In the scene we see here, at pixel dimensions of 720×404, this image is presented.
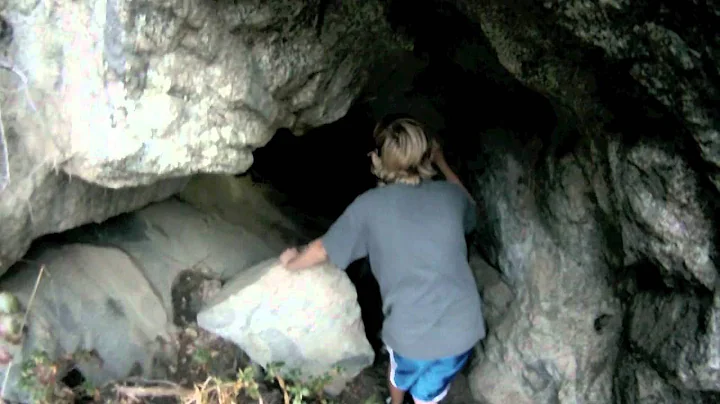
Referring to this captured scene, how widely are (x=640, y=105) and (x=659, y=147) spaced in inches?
4.5

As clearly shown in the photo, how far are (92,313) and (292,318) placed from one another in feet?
2.32

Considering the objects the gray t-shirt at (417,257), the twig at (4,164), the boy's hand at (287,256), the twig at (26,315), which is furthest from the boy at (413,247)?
the twig at (4,164)

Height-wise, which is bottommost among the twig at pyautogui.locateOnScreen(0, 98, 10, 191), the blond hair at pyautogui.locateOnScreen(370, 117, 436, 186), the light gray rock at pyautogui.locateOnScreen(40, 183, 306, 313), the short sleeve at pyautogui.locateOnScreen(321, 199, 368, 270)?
the light gray rock at pyautogui.locateOnScreen(40, 183, 306, 313)

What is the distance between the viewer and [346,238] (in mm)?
2385

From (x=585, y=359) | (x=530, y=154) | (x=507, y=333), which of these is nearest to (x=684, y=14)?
(x=530, y=154)

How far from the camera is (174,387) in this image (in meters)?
2.26

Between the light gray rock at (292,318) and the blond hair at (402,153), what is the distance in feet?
1.55

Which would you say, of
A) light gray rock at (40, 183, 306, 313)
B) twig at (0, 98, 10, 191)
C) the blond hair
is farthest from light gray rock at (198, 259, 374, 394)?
twig at (0, 98, 10, 191)

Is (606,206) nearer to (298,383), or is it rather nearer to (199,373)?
(298,383)

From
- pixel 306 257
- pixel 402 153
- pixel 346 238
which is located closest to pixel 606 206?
pixel 402 153

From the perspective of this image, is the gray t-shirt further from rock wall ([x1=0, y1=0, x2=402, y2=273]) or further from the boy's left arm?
rock wall ([x1=0, y1=0, x2=402, y2=273])

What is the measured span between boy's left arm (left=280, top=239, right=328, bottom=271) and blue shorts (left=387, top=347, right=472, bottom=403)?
1.47 ft

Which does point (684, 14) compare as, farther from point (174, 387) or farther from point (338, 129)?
point (338, 129)

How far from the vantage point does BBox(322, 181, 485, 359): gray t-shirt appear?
233 cm
